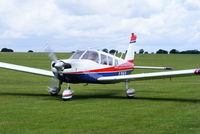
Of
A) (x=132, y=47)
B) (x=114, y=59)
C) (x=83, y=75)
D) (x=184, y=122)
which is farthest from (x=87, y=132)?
(x=132, y=47)

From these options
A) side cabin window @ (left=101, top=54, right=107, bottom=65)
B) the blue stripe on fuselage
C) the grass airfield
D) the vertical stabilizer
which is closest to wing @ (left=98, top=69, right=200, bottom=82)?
the blue stripe on fuselage

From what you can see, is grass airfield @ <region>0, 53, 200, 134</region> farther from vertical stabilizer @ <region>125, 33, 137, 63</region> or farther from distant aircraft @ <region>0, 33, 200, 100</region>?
vertical stabilizer @ <region>125, 33, 137, 63</region>

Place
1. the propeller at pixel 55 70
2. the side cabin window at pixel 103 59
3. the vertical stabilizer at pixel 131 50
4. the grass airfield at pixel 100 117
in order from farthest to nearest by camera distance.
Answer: the vertical stabilizer at pixel 131 50 < the side cabin window at pixel 103 59 < the propeller at pixel 55 70 < the grass airfield at pixel 100 117

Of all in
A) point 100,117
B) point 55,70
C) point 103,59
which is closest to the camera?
point 100,117

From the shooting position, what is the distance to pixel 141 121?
9.73m

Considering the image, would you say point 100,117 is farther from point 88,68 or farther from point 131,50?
point 131,50

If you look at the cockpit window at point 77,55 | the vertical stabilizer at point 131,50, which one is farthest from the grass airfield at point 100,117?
the vertical stabilizer at point 131,50

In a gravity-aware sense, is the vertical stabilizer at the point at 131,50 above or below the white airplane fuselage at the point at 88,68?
above

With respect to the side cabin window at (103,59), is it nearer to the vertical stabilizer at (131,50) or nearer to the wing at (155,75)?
the wing at (155,75)

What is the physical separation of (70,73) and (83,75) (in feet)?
2.34

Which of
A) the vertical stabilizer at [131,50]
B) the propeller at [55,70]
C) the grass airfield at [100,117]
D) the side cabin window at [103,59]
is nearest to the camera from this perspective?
the grass airfield at [100,117]

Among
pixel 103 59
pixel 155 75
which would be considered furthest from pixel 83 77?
pixel 155 75

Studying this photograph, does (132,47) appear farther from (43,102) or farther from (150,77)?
(43,102)

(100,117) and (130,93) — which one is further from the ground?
(130,93)
